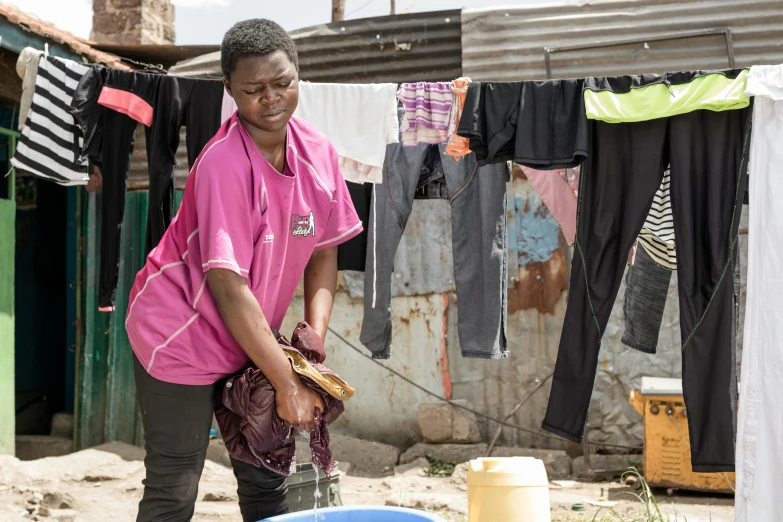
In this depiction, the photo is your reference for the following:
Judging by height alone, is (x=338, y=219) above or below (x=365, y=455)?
above

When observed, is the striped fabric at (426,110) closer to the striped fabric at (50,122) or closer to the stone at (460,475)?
the striped fabric at (50,122)

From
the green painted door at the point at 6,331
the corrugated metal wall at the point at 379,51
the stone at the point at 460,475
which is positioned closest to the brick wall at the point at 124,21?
the corrugated metal wall at the point at 379,51

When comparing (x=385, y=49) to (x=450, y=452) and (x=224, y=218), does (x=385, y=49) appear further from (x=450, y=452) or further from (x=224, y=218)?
(x=224, y=218)

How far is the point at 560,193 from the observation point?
14.4 feet

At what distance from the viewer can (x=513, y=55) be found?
20.9 ft

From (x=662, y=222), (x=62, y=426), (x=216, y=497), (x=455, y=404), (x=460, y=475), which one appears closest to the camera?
(x=662, y=222)

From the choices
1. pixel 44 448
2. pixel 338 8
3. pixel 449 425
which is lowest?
pixel 44 448

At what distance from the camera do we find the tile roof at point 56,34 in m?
5.83

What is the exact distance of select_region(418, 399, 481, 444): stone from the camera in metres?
6.91

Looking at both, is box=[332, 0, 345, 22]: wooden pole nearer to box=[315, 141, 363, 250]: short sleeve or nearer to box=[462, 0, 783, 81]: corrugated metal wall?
box=[462, 0, 783, 81]: corrugated metal wall

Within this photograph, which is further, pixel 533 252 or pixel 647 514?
pixel 533 252

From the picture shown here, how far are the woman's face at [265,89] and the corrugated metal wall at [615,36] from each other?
423cm

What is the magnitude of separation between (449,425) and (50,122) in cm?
392

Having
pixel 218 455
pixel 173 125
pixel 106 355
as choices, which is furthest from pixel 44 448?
pixel 173 125
